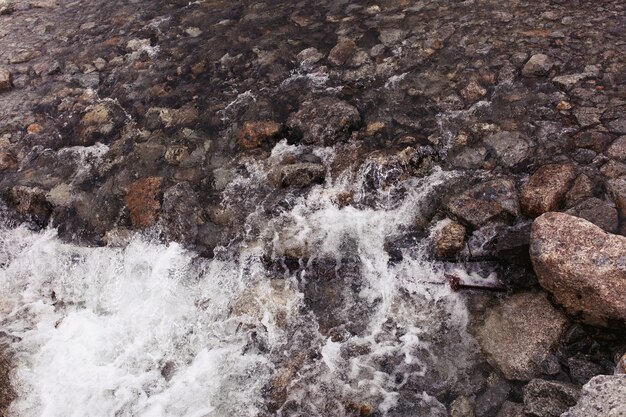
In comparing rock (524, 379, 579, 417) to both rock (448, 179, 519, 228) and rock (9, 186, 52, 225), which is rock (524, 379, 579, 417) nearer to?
rock (448, 179, 519, 228)

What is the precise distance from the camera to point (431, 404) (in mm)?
3311

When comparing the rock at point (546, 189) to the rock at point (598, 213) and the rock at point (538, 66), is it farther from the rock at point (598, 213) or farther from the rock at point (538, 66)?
the rock at point (538, 66)

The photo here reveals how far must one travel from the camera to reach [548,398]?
2.94m

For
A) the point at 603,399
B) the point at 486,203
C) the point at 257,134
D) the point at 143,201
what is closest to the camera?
the point at 603,399

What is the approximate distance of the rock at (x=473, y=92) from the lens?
5.09 meters

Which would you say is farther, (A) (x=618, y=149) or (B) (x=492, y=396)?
(A) (x=618, y=149)

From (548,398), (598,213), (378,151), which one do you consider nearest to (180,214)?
(378,151)

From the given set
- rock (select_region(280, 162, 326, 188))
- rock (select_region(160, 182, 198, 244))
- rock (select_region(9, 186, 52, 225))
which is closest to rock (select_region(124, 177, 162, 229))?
rock (select_region(160, 182, 198, 244))

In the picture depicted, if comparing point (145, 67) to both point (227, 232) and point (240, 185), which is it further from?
point (227, 232)

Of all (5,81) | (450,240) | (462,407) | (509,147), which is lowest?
(462,407)

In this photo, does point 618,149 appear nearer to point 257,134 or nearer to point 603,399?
point 603,399

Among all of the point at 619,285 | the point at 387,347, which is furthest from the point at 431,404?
the point at 619,285

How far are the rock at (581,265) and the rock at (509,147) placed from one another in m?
1.04

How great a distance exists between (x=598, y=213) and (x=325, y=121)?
2.74m
